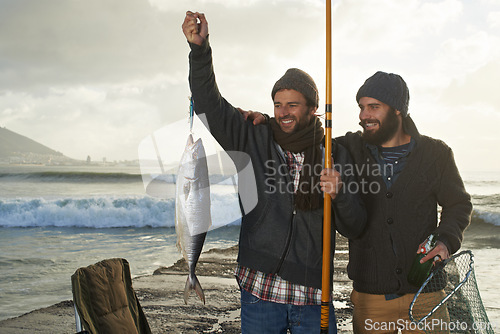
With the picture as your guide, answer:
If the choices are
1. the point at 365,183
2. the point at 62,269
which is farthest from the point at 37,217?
the point at 365,183

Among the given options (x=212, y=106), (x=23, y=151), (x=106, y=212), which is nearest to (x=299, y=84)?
(x=212, y=106)

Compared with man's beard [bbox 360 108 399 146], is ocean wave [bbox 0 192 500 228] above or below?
below

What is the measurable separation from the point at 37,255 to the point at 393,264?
1042 cm

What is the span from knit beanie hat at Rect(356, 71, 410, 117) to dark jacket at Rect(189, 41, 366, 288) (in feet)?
2.38

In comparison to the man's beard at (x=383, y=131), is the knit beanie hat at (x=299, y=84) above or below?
above

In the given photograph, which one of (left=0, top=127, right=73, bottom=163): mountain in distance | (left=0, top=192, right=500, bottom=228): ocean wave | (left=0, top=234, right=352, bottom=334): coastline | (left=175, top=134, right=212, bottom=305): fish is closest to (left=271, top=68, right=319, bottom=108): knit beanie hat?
(left=175, top=134, right=212, bottom=305): fish

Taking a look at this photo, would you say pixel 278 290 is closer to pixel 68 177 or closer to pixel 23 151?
pixel 68 177

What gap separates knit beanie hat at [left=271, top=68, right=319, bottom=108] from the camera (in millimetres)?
2846

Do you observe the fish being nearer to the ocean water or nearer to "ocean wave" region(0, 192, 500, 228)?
the ocean water

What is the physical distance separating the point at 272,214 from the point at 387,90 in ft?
4.20

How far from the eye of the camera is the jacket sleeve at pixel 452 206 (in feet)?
10.1

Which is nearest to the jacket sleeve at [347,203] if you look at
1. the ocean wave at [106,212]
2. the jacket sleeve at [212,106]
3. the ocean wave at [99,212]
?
the jacket sleeve at [212,106]

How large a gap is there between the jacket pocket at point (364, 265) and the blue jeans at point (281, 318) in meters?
0.55

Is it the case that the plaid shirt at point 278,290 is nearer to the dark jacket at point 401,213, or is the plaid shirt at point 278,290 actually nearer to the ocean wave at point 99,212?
the dark jacket at point 401,213
